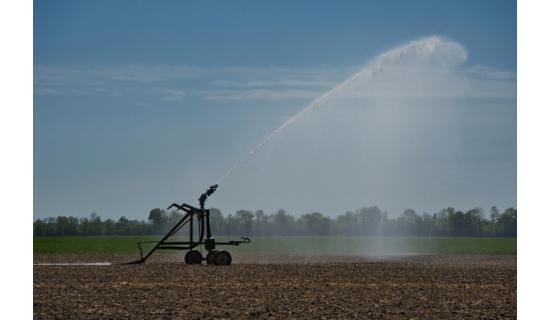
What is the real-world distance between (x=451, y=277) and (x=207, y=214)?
9.21 meters

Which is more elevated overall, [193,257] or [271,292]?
[193,257]

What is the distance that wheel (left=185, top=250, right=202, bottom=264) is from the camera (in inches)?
1347

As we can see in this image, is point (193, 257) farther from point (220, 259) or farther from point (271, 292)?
point (271, 292)

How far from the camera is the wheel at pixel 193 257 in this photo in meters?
34.2

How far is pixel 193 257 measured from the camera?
3422 cm

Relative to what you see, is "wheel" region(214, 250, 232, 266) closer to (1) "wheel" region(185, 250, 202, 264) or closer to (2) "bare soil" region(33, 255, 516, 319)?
(1) "wheel" region(185, 250, 202, 264)

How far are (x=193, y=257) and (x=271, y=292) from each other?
421 inches

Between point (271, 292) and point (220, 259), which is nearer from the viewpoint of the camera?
point (271, 292)

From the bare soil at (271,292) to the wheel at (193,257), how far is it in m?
0.91

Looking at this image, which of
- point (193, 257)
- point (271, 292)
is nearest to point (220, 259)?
point (193, 257)

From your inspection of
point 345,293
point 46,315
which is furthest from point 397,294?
point 46,315

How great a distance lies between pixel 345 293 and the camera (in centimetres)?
2392

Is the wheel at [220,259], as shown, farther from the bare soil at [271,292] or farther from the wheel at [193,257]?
the bare soil at [271,292]
